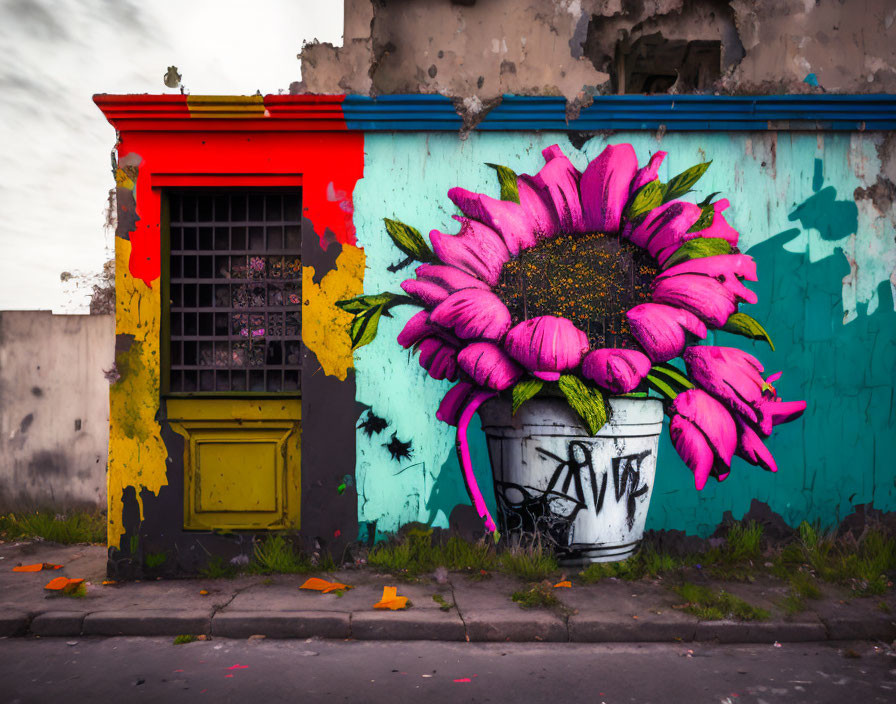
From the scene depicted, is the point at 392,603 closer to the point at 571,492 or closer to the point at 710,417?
the point at 571,492

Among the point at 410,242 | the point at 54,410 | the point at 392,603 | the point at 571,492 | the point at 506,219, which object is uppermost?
the point at 506,219

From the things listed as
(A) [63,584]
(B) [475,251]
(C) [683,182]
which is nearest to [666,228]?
(C) [683,182]

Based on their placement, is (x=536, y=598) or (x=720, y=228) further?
(x=720, y=228)

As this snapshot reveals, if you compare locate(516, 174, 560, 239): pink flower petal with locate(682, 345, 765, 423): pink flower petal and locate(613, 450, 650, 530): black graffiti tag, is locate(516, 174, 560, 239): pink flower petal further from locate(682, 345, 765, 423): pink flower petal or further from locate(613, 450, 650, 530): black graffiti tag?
locate(613, 450, 650, 530): black graffiti tag

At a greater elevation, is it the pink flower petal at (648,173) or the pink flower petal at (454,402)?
the pink flower petal at (648,173)

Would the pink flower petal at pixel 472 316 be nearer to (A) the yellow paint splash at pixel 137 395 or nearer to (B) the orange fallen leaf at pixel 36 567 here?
(A) the yellow paint splash at pixel 137 395

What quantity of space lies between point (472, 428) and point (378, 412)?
2.44ft

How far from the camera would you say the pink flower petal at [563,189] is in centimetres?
485

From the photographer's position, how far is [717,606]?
3842mm

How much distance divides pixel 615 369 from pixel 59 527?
5219 millimetres

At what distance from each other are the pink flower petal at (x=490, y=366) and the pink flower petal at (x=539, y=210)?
1020 mm

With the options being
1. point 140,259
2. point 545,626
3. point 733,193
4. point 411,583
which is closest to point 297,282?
point 140,259

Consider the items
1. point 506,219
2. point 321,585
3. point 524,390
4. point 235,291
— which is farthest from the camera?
point 235,291

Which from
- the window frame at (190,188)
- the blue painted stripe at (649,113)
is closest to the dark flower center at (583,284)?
the blue painted stripe at (649,113)
